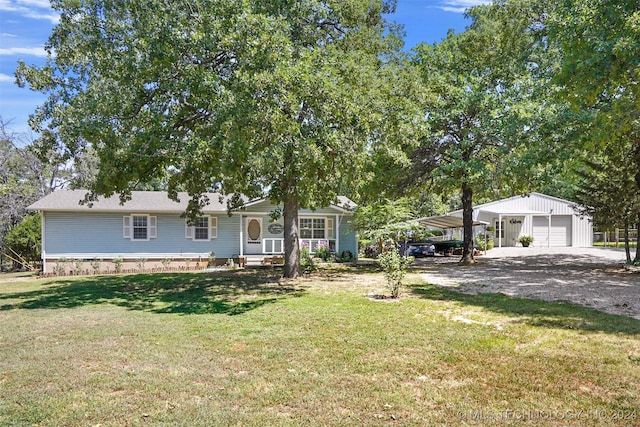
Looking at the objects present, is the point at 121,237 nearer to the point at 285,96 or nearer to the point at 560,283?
the point at 285,96

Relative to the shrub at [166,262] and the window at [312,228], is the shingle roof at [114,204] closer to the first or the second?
the window at [312,228]

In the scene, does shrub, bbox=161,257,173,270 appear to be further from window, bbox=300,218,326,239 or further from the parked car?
the parked car

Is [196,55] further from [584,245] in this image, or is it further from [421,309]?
[584,245]

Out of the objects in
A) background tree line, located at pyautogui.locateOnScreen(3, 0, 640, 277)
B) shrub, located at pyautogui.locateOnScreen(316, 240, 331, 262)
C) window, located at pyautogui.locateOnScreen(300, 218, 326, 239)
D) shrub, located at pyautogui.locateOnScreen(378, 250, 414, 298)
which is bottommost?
shrub, located at pyautogui.locateOnScreen(316, 240, 331, 262)

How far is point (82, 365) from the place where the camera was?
5.40m

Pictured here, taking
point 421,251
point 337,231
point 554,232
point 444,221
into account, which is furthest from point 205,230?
point 554,232

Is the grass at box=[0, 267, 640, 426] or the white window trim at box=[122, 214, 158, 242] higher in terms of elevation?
the white window trim at box=[122, 214, 158, 242]

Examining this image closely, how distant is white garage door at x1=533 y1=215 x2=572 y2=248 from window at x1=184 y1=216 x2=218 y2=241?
24180 mm

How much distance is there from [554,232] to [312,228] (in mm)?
20308

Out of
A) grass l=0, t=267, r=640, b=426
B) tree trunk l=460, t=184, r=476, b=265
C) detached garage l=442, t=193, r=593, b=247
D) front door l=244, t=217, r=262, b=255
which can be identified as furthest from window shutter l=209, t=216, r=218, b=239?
detached garage l=442, t=193, r=593, b=247

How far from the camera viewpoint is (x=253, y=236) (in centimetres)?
2364

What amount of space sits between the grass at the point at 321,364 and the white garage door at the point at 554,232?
85.2ft

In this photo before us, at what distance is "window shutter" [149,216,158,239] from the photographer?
69.1ft

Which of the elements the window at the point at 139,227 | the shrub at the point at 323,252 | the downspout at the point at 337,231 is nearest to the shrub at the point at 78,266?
the window at the point at 139,227
